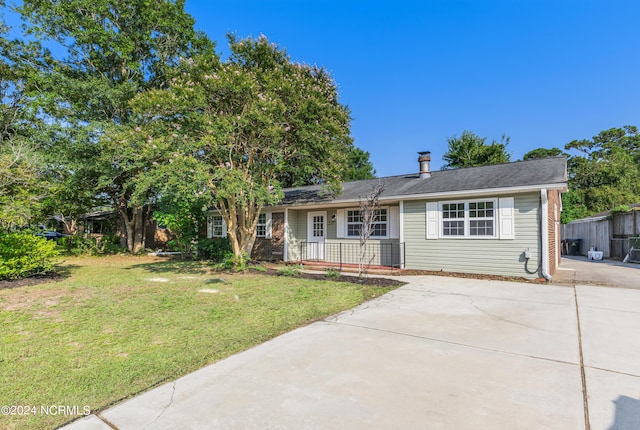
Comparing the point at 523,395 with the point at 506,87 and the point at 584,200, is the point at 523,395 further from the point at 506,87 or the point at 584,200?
the point at 584,200

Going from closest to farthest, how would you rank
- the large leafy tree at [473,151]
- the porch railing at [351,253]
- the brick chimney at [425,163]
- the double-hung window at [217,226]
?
the porch railing at [351,253], the brick chimney at [425,163], the double-hung window at [217,226], the large leafy tree at [473,151]

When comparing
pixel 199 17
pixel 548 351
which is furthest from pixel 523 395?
pixel 199 17

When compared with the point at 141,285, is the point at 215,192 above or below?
above

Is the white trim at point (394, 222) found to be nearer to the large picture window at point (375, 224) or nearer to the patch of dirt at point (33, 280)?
the large picture window at point (375, 224)

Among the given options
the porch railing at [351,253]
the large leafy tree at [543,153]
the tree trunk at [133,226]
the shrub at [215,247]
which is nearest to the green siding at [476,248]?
the porch railing at [351,253]

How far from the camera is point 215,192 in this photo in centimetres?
948

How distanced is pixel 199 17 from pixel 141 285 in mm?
17048

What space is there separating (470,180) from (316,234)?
21.0ft

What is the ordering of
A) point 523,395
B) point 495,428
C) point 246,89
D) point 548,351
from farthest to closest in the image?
1. point 246,89
2. point 548,351
3. point 523,395
4. point 495,428

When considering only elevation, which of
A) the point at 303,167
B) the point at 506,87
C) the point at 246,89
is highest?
the point at 506,87

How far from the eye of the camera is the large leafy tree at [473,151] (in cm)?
2385

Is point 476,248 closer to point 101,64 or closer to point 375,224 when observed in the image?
point 375,224

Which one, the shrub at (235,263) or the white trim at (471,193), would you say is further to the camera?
the shrub at (235,263)

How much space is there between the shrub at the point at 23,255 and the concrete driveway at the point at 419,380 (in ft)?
27.6
